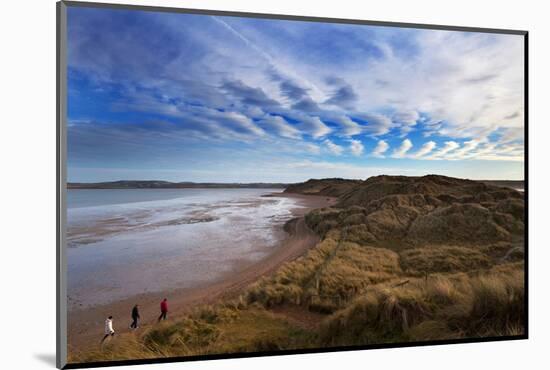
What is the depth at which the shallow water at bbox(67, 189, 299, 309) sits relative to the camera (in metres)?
2.84

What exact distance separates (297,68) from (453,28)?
1.45 metres

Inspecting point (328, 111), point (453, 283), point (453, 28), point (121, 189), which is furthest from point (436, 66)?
point (121, 189)

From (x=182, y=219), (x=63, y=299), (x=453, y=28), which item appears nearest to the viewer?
(x=63, y=299)

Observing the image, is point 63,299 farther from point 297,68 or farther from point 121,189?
point 297,68

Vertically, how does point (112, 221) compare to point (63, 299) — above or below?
above

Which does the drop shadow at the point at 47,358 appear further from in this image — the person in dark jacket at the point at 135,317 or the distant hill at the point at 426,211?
the distant hill at the point at 426,211

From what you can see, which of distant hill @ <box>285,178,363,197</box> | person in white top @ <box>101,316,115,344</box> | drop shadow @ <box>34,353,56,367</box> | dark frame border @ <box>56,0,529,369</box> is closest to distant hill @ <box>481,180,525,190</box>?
distant hill @ <box>285,178,363,197</box>

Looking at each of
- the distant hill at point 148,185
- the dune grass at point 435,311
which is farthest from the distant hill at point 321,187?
the dune grass at point 435,311

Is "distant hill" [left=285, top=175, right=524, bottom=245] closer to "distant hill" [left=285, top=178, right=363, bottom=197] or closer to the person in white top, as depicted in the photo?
"distant hill" [left=285, top=178, right=363, bottom=197]

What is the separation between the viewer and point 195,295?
9.97ft

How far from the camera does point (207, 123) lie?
10.2ft

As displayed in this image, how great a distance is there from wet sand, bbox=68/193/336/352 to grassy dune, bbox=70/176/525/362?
6 centimetres

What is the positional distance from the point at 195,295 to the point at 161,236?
1.76 feet

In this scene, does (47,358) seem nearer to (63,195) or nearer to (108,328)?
(108,328)
